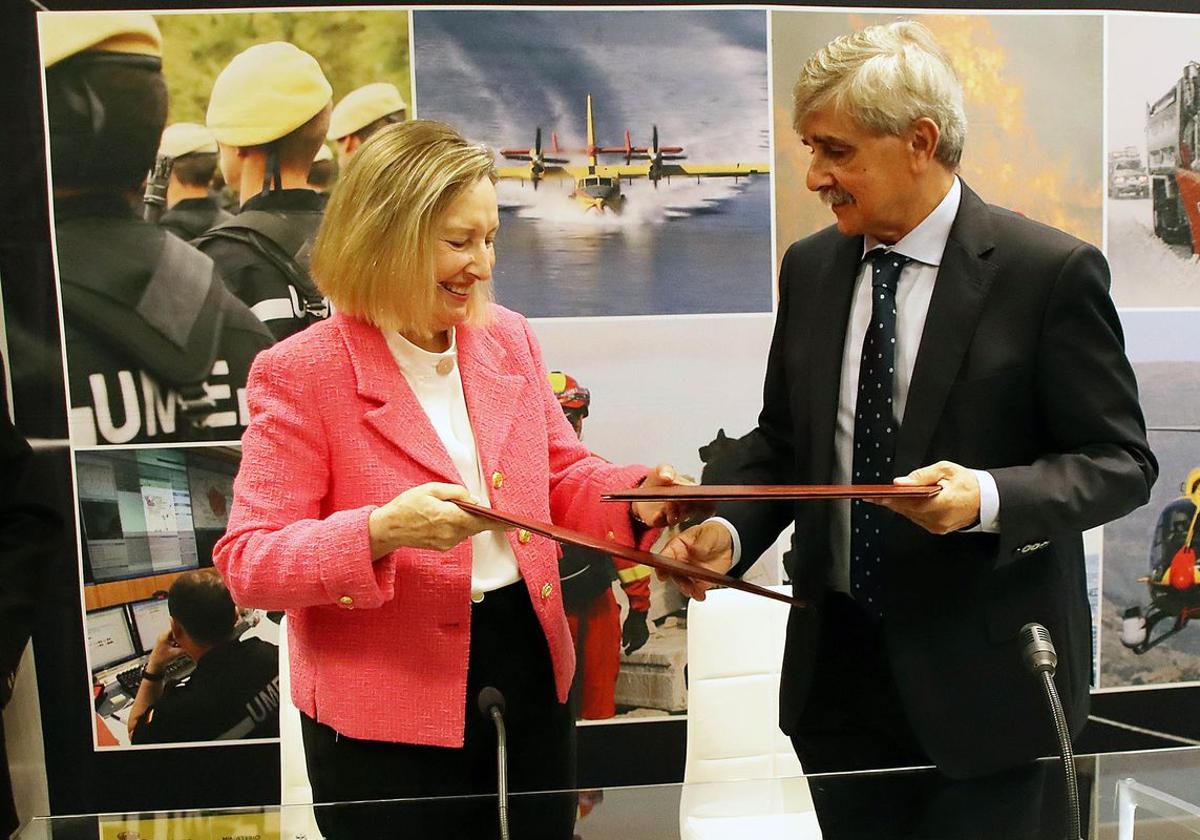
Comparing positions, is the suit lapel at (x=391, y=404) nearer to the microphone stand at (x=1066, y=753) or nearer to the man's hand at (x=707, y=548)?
the man's hand at (x=707, y=548)

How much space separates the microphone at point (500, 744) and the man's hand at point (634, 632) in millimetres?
1465

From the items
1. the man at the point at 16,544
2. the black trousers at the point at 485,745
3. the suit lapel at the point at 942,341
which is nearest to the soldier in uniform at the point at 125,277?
the man at the point at 16,544

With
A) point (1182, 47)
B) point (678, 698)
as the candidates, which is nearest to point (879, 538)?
point (678, 698)

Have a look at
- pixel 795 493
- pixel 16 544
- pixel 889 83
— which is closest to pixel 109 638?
pixel 16 544

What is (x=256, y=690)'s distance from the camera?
3.29 m

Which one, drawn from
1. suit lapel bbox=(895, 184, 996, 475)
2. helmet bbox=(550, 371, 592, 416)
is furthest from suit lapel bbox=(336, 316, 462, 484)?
helmet bbox=(550, 371, 592, 416)

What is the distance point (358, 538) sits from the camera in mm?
1702

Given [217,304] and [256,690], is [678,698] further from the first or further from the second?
[217,304]

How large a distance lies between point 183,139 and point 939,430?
2.25 metres

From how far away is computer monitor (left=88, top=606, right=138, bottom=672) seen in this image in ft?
10.5

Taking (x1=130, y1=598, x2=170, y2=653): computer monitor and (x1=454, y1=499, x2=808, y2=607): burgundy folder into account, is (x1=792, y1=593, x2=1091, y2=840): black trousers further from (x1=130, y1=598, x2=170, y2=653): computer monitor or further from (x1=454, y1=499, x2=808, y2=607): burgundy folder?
(x1=130, y1=598, x2=170, y2=653): computer monitor

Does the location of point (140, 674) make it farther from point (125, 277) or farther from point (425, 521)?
point (425, 521)

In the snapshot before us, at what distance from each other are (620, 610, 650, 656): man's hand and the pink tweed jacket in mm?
1416

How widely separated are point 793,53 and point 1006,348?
1706mm
